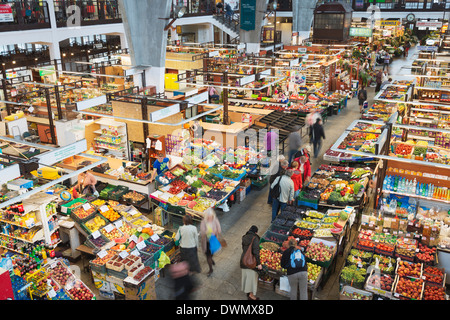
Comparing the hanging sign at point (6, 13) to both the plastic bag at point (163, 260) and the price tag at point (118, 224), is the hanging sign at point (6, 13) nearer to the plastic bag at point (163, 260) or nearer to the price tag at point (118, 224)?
the price tag at point (118, 224)

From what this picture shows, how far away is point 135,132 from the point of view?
1316cm

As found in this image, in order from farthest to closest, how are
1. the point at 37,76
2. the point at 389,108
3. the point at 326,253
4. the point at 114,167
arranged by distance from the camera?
the point at 37,76 → the point at 389,108 → the point at 114,167 → the point at 326,253

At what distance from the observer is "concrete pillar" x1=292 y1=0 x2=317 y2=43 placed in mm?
26688

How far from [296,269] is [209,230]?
1809 millimetres

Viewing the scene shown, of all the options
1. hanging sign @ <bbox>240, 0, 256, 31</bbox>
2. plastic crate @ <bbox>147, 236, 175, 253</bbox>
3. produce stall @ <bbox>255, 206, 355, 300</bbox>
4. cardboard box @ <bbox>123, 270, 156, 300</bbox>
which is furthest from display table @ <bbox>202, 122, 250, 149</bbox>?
hanging sign @ <bbox>240, 0, 256, 31</bbox>

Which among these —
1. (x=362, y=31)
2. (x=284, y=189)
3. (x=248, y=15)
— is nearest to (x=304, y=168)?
(x=284, y=189)

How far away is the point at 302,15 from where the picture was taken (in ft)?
89.5

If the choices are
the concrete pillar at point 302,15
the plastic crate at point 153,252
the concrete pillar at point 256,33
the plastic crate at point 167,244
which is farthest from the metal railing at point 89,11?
the plastic crate at point 153,252

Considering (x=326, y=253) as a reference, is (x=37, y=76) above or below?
above

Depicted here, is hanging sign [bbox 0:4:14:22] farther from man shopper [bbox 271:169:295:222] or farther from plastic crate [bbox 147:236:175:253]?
man shopper [bbox 271:169:295:222]

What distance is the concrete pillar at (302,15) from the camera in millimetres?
26688
